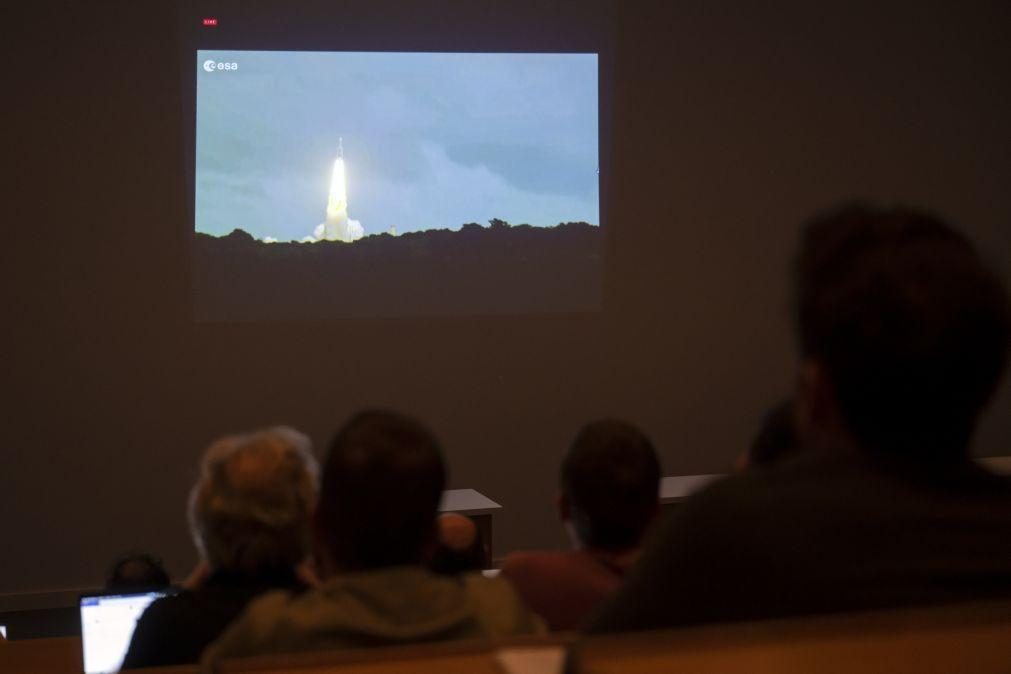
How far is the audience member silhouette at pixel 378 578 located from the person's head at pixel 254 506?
301mm

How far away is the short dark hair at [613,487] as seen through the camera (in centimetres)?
182

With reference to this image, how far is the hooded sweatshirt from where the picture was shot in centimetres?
118

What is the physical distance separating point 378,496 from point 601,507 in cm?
61

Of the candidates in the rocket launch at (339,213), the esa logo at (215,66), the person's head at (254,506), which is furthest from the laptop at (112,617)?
the esa logo at (215,66)

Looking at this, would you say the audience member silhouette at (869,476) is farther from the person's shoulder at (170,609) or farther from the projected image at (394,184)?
the projected image at (394,184)

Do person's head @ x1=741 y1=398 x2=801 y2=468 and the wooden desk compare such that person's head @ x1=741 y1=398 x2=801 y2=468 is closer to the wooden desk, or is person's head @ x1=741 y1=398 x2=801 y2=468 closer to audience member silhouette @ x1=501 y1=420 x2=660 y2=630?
audience member silhouette @ x1=501 y1=420 x2=660 y2=630

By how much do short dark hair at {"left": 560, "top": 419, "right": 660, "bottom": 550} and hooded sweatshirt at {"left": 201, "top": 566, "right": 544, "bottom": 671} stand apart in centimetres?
52

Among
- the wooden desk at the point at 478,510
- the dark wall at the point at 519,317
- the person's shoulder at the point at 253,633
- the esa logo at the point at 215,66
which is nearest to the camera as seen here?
the person's shoulder at the point at 253,633

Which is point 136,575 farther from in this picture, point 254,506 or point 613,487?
point 613,487

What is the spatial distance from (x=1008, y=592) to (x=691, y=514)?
0.85 feet

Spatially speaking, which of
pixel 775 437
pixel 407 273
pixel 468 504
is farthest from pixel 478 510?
pixel 775 437

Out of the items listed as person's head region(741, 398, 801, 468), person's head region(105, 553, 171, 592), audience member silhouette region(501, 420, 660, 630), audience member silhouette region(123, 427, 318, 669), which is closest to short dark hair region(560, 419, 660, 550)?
audience member silhouette region(501, 420, 660, 630)

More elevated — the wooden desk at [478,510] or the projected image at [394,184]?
the projected image at [394,184]

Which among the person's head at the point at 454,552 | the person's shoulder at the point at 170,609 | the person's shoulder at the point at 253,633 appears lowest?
the person's head at the point at 454,552
